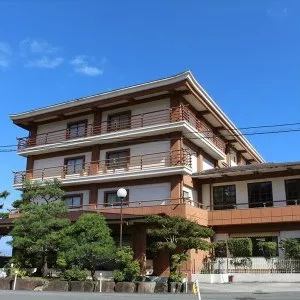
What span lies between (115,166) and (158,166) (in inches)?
154

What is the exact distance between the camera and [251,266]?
2783 cm

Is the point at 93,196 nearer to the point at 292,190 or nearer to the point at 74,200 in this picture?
the point at 74,200

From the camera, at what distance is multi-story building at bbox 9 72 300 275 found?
30.2 meters

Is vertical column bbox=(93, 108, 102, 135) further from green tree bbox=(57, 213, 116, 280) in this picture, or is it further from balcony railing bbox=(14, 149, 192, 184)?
green tree bbox=(57, 213, 116, 280)

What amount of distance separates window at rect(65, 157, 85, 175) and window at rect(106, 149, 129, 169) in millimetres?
2551

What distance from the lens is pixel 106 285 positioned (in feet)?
68.3

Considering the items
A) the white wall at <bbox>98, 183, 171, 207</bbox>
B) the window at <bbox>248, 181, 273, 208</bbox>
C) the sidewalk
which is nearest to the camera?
the sidewalk

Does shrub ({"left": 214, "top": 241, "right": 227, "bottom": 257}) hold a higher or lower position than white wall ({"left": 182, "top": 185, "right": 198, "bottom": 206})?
lower

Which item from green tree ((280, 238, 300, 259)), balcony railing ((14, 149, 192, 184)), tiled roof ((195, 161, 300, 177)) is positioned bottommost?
green tree ((280, 238, 300, 259))

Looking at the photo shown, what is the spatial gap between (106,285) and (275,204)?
1571cm

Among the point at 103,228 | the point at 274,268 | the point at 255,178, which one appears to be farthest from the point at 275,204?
the point at 103,228

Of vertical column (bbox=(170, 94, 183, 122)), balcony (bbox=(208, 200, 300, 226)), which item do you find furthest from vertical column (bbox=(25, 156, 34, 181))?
balcony (bbox=(208, 200, 300, 226))

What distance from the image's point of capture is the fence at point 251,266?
26453 mm

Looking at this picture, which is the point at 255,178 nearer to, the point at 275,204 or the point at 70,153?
the point at 275,204
